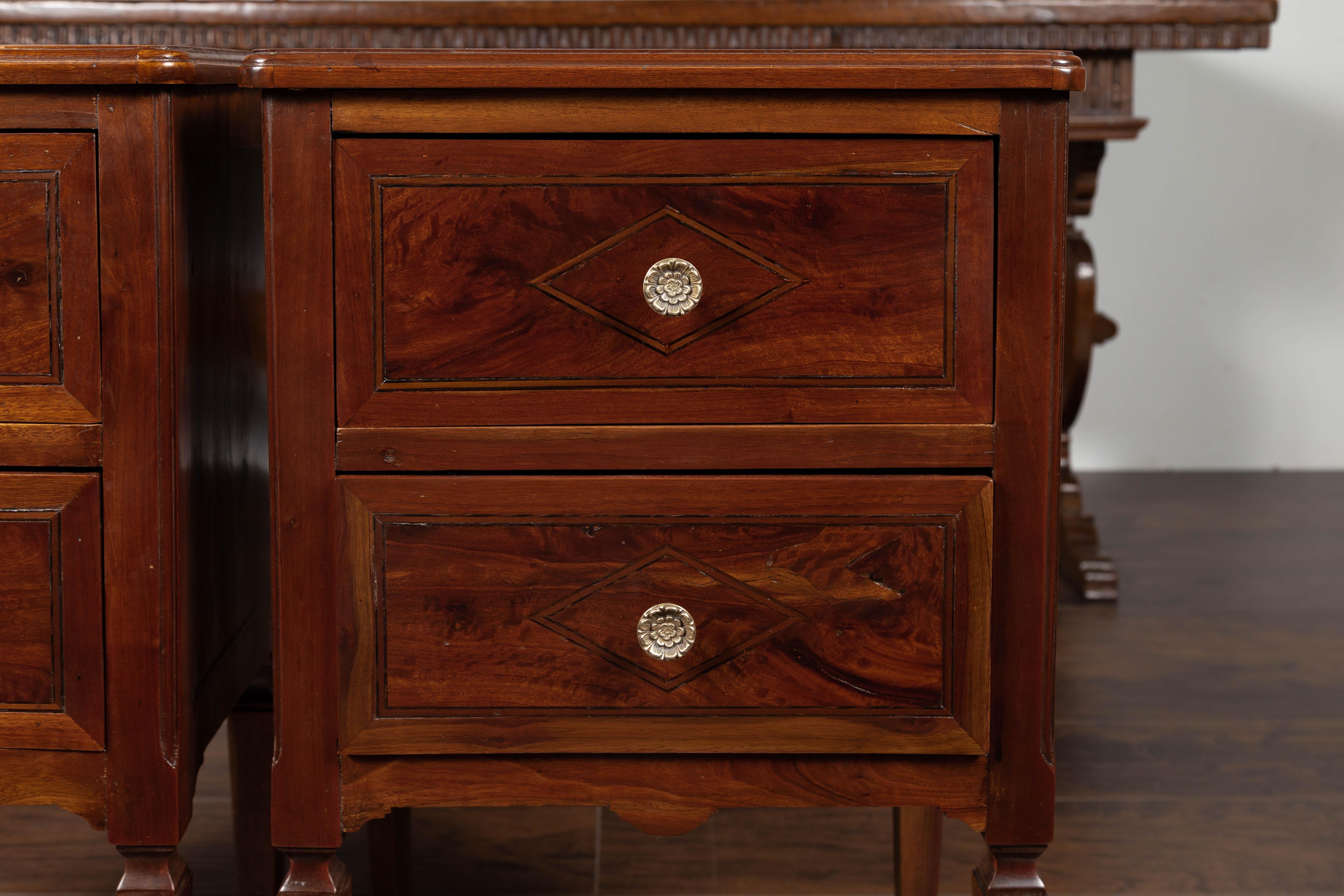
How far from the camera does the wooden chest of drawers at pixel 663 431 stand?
2.24 ft

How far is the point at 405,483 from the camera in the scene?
702 millimetres

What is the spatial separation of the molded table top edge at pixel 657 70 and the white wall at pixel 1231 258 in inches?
78.4

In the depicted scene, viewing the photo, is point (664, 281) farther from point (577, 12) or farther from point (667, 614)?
point (577, 12)

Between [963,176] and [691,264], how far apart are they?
0.50 feet

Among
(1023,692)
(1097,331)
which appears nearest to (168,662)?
(1023,692)

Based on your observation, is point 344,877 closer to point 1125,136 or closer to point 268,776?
point 268,776

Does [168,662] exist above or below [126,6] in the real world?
below

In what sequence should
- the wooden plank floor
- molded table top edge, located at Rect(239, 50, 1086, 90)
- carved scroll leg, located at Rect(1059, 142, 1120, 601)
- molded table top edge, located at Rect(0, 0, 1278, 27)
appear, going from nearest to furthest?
molded table top edge, located at Rect(239, 50, 1086, 90), the wooden plank floor, molded table top edge, located at Rect(0, 0, 1278, 27), carved scroll leg, located at Rect(1059, 142, 1120, 601)

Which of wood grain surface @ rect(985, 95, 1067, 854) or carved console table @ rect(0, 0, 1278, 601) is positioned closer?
wood grain surface @ rect(985, 95, 1067, 854)

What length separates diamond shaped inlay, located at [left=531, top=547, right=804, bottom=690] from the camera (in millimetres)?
715

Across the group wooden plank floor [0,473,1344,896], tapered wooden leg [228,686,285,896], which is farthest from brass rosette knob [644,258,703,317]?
wooden plank floor [0,473,1344,896]

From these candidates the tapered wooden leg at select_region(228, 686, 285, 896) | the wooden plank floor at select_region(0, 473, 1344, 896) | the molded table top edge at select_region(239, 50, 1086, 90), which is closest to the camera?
the molded table top edge at select_region(239, 50, 1086, 90)

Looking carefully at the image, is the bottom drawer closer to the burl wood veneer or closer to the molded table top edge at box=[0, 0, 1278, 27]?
the burl wood veneer

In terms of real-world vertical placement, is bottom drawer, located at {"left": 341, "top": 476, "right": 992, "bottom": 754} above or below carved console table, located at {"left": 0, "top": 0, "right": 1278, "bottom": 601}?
below
